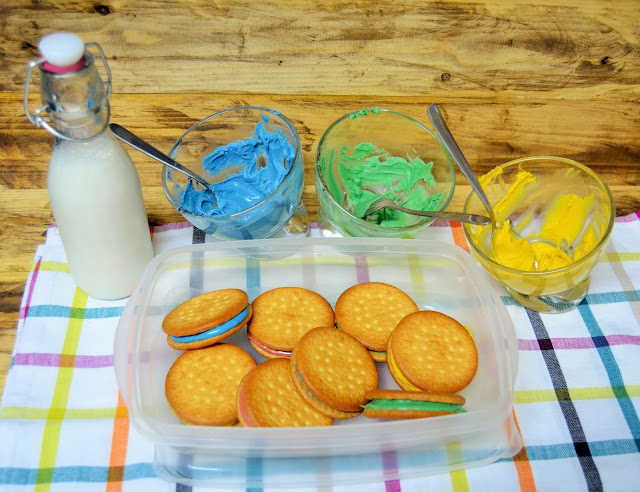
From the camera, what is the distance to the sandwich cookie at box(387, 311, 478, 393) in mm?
826

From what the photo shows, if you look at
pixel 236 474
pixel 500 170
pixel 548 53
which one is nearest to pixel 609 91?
pixel 548 53

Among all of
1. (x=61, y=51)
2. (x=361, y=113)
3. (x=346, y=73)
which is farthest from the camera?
(x=346, y=73)

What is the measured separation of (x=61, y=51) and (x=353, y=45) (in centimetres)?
57

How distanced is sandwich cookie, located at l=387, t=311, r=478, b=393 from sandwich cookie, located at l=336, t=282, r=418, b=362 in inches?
1.3

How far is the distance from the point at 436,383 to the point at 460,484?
13 centimetres

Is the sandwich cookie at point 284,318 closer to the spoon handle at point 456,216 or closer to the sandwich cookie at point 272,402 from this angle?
the sandwich cookie at point 272,402

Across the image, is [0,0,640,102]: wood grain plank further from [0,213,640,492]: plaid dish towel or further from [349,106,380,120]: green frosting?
[0,213,640,492]: plaid dish towel

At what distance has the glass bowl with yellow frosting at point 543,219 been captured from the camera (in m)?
0.97

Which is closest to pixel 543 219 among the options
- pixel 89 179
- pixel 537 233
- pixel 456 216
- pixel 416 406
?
pixel 537 233

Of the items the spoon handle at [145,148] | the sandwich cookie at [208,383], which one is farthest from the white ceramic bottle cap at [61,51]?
the sandwich cookie at [208,383]

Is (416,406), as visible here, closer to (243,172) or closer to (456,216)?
(456,216)

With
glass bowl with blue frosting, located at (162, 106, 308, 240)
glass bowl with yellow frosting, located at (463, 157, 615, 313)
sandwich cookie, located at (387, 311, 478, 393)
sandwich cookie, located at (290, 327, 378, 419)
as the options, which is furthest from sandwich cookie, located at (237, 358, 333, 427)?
glass bowl with yellow frosting, located at (463, 157, 615, 313)

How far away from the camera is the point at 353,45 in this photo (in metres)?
1.11

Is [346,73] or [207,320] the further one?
[346,73]
